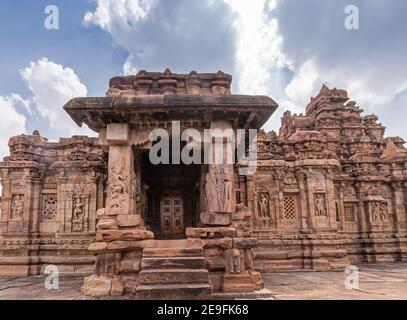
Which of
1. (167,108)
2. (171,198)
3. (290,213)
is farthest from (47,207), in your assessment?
(290,213)

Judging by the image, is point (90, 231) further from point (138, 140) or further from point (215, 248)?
point (215, 248)

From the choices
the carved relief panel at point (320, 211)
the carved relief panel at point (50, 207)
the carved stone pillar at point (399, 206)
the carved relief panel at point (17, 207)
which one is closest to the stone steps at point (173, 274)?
the carved relief panel at point (50, 207)

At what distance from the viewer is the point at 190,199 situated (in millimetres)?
10906

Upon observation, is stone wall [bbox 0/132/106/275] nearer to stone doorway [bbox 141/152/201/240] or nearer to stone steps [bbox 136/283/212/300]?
stone doorway [bbox 141/152/201/240]

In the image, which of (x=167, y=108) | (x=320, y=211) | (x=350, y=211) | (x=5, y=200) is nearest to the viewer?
(x=167, y=108)

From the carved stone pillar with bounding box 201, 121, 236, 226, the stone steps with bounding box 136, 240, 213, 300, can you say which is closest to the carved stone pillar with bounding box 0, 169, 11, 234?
the stone steps with bounding box 136, 240, 213, 300

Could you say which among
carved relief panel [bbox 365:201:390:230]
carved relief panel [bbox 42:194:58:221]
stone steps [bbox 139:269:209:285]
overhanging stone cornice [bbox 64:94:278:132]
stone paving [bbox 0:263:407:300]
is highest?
overhanging stone cornice [bbox 64:94:278:132]

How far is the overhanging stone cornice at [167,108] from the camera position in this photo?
23.2ft

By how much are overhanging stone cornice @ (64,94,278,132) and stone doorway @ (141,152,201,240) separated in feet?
10.1

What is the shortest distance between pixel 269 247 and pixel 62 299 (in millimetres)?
7875

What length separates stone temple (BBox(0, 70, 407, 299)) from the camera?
6.77m

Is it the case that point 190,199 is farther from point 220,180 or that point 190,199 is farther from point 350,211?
point 350,211

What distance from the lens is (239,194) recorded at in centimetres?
1251

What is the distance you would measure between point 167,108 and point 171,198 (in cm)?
452
